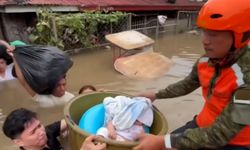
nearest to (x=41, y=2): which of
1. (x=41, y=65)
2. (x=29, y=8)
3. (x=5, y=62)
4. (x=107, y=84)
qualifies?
(x=29, y=8)

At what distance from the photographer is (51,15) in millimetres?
5789

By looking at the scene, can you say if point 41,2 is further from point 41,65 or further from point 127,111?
point 127,111

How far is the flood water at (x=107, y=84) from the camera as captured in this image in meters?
4.07

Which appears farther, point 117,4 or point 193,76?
point 117,4

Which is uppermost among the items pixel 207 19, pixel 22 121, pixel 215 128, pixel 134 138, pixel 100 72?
pixel 207 19

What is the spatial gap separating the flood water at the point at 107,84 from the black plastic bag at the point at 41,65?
3.09 feet

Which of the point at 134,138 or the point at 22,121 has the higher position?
the point at 22,121

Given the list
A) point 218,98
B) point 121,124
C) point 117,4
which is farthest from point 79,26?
point 218,98

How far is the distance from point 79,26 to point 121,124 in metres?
4.36

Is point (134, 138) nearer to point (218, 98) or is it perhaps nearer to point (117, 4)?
point (218, 98)

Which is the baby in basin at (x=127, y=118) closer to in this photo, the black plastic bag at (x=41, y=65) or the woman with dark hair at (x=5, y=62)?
the black plastic bag at (x=41, y=65)

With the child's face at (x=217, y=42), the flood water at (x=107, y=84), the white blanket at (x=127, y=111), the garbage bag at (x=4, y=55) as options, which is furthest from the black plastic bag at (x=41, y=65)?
the child's face at (x=217, y=42)

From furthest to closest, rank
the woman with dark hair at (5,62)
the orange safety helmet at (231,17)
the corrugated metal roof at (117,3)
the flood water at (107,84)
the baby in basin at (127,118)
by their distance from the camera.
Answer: the corrugated metal roof at (117,3)
the flood water at (107,84)
the woman with dark hair at (5,62)
the baby in basin at (127,118)
the orange safety helmet at (231,17)

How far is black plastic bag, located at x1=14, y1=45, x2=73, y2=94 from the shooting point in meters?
2.84
